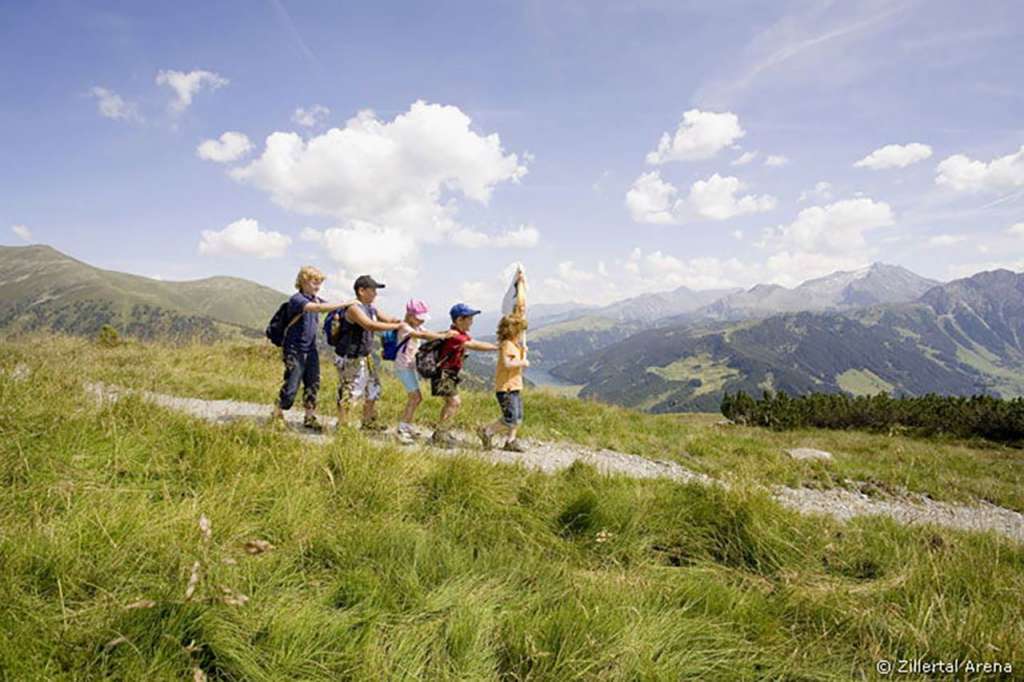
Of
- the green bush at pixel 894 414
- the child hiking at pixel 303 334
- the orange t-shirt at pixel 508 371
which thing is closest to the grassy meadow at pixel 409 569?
the child hiking at pixel 303 334

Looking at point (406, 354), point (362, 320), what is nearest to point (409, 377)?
point (406, 354)

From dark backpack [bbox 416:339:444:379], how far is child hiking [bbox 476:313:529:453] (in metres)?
1.03

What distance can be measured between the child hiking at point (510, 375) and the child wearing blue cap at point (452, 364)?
297 mm

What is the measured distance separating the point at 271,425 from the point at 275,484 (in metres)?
1.68

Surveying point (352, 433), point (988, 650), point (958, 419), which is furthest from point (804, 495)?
point (958, 419)

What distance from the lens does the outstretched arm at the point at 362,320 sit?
7117mm

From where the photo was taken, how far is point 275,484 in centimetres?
403

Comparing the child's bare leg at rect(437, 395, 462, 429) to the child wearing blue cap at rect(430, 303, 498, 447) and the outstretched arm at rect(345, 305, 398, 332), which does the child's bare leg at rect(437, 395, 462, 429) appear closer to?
the child wearing blue cap at rect(430, 303, 498, 447)

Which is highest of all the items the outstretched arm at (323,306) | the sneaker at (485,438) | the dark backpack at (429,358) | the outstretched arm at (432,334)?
the outstretched arm at (323,306)

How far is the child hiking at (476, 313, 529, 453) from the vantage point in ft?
26.5

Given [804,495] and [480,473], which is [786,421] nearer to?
[804,495]

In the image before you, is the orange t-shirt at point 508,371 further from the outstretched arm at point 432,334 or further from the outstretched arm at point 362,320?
the outstretched arm at point 362,320

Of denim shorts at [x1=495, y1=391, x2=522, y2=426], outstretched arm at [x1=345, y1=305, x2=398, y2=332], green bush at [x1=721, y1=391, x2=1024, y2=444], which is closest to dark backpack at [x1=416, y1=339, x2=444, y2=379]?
outstretched arm at [x1=345, y1=305, x2=398, y2=332]

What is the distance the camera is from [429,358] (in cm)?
773
